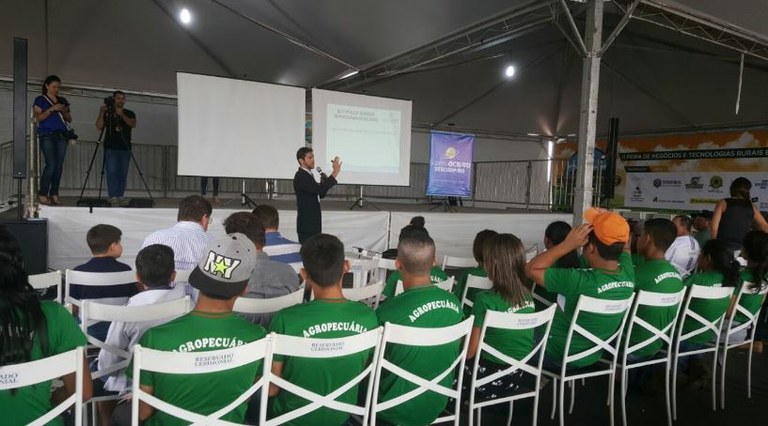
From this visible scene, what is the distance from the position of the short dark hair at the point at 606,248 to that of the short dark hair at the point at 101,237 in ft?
7.98

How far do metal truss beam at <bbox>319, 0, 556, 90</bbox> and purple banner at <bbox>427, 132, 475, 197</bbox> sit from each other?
1.30 metres

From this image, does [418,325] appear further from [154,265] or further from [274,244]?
[274,244]

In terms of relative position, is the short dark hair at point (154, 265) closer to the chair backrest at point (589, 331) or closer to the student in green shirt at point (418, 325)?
the student in green shirt at point (418, 325)

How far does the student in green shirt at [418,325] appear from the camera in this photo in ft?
6.33

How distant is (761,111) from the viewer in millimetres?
10250

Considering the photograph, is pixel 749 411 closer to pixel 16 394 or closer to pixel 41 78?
pixel 16 394

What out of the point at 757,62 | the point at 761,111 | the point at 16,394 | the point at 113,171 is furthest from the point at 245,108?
the point at 761,111

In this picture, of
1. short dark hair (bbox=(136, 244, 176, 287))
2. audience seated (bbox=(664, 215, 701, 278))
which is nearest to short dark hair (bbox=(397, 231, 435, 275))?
short dark hair (bbox=(136, 244, 176, 287))

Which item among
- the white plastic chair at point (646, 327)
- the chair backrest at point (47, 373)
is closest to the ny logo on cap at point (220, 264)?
the chair backrest at point (47, 373)

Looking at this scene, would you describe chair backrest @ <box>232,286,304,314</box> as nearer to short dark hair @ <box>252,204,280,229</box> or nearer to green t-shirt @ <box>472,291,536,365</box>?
green t-shirt @ <box>472,291,536,365</box>

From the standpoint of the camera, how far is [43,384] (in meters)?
1.53

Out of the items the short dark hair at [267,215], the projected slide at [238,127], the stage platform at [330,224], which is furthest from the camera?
the projected slide at [238,127]

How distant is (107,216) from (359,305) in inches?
178

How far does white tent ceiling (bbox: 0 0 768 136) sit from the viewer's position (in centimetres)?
761
